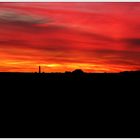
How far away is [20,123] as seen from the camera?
11258mm

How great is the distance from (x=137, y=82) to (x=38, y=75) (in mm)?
5417

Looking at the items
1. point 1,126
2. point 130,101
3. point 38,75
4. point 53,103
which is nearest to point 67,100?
point 53,103

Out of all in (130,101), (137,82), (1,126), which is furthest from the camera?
(137,82)

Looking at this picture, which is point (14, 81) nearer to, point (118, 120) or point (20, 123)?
point (20, 123)

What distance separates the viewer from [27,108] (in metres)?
12.6

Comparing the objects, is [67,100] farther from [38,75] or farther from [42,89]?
[38,75]

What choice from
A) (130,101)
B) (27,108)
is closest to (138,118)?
(130,101)

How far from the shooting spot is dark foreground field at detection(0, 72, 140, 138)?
35.3 feet

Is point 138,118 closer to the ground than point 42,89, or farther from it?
closer to the ground

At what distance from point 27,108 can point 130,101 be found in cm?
414

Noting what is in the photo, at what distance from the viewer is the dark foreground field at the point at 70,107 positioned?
1075 cm

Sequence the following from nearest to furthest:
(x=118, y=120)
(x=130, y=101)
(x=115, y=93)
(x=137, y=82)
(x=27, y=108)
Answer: (x=118, y=120), (x=27, y=108), (x=130, y=101), (x=115, y=93), (x=137, y=82)

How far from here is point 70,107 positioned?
498 inches

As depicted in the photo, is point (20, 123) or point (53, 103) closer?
point (20, 123)
